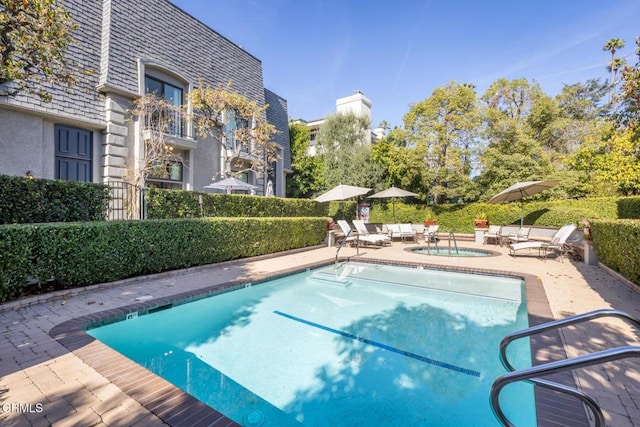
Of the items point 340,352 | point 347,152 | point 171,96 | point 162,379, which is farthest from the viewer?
point 347,152

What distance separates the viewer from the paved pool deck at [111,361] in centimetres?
250

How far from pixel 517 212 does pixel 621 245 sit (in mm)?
11252

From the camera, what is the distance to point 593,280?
24.5 ft

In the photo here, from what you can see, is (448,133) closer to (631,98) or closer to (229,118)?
(631,98)

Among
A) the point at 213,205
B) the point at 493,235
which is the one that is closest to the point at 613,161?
the point at 493,235

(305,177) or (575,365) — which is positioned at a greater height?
(305,177)

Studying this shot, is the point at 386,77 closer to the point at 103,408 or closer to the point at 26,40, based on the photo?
the point at 26,40

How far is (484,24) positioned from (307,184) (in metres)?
15.5

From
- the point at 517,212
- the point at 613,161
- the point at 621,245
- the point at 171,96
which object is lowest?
the point at 621,245

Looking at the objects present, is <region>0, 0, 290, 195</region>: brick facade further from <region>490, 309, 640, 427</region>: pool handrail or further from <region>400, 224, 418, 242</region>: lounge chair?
<region>490, 309, 640, 427</region>: pool handrail

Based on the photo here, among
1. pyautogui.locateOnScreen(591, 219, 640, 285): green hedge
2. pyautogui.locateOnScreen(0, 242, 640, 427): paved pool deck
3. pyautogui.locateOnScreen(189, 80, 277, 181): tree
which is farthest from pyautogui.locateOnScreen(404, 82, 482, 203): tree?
pyautogui.locateOnScreen(0, 242, 640, 427): paved pool deck

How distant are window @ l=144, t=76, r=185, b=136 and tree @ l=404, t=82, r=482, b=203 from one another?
43.2 feet

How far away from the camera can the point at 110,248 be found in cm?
666

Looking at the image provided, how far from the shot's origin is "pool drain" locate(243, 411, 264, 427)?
9.78 feet
